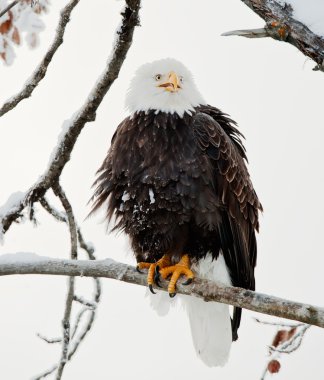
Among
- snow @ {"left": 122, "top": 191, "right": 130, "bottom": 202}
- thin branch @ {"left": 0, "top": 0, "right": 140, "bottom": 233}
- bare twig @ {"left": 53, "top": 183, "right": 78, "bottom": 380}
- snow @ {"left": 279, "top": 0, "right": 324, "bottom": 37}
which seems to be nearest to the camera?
snow @ {"left": 279, "top": 0, "right": 324, "bottom": 37}

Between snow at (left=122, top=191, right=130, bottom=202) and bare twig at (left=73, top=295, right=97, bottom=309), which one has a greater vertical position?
snow at (left=122, top=191, right=130, bottom=202)

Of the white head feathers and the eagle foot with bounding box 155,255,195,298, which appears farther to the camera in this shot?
the white head feathers

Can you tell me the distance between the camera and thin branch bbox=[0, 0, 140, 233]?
10.8ft

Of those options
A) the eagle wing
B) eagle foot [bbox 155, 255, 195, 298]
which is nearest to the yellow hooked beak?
the eagle wing

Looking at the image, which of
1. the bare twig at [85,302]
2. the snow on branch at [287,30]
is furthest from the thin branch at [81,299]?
the snow on branch at [287,30]

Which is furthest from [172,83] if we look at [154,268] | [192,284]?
[192,284]

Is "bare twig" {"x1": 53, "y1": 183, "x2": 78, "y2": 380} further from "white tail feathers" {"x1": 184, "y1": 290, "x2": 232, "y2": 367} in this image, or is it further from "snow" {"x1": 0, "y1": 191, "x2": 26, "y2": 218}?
"white tail feathers" {"x1": 184, "y1": 290, "x2": 232, "y2": 367}

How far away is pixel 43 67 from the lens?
3.52m

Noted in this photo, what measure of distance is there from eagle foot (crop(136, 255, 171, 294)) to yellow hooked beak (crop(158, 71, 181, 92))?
41.1 inches

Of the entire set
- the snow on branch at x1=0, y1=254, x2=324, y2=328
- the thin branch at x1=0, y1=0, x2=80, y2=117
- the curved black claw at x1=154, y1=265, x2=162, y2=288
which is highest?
the thin branch at x1=0, y1=0, x2=80, y2=117

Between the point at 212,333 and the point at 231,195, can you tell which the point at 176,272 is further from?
the point at 212,333

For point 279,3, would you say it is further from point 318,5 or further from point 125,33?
point 125,33

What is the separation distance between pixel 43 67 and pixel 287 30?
173 centimetres

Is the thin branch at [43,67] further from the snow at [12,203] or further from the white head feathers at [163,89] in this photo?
the white head feathers at [163,89]
